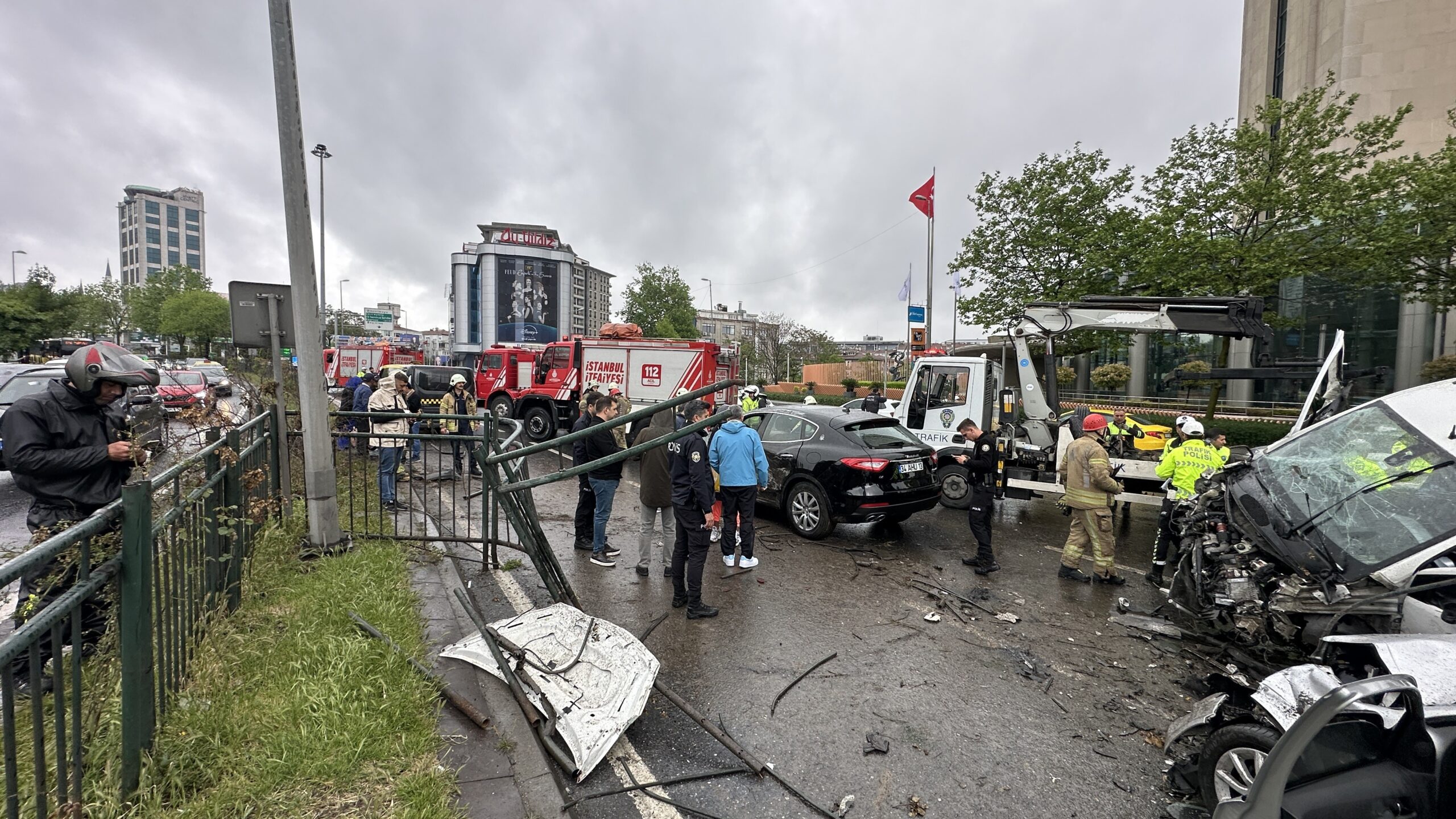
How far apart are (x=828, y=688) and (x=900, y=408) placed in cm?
674

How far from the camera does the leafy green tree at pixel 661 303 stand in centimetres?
5059

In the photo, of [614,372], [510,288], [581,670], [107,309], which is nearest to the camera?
[581,670]

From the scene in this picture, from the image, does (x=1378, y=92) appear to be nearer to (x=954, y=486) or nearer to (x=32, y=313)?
(x=954, y=486)

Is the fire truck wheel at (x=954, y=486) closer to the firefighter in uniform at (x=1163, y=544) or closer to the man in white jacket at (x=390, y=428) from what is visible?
the firefighter in uniform at (x=1163, y=544)

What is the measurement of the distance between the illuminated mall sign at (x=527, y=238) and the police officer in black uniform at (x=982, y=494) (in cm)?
9348

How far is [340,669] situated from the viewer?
3.27 meters

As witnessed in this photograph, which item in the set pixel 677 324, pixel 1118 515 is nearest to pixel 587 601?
pixel 1118 515

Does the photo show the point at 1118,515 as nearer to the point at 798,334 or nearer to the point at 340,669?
the point at 340,669

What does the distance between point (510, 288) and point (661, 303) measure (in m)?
46.9

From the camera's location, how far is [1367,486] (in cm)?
378

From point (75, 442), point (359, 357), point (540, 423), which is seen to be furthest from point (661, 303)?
point (75, 442)

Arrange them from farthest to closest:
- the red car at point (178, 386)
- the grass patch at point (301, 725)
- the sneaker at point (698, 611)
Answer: the red car at point (178, 386) → the sneaker at point (698, 611) → the grass patch at point (301, 725)

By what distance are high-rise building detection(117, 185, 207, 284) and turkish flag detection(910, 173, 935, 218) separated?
124m

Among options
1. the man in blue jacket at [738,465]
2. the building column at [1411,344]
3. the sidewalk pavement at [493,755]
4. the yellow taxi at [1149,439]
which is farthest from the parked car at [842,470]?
the building column at [1411,344]
